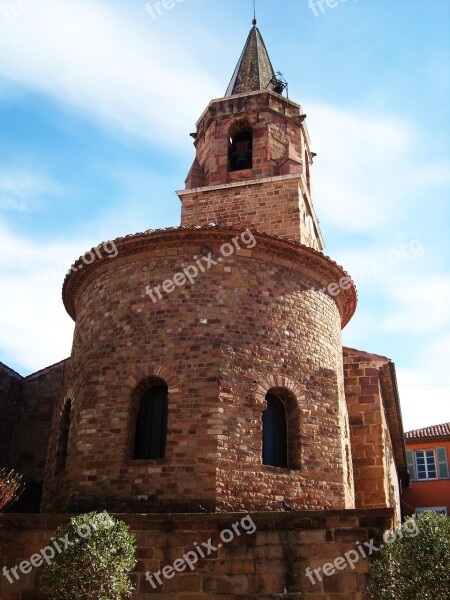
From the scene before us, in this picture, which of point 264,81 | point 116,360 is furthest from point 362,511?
point 264,81

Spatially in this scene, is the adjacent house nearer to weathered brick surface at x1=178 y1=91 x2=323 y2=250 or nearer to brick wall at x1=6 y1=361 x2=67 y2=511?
weathered brick surface at x1=178 y1=91 x2=323 y2=250

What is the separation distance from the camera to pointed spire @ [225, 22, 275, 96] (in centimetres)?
1933

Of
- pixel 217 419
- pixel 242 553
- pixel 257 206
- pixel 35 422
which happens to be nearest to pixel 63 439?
pixel 217 419

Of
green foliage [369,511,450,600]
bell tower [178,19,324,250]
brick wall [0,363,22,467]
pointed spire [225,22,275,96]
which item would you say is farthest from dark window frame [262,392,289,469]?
pointed spire [225,22,275,96]

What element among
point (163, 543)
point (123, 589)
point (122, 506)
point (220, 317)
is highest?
point (220, 317)

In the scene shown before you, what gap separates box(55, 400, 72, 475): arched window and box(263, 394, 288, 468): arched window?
3914 mm

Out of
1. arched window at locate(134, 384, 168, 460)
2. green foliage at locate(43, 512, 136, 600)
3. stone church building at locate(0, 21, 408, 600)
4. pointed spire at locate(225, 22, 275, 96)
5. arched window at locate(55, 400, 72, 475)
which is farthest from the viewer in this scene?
pointed spire at locate(225, 22, 275, 96)

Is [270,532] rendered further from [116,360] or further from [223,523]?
[116,360]

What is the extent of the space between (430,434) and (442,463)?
1.34 meters

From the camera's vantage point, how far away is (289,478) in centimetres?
1059

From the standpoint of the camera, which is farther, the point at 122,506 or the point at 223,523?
the point at 122,506

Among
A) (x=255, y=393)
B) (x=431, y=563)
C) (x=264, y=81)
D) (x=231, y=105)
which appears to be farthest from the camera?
(x=264, y=81)

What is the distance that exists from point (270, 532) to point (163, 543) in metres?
1.60

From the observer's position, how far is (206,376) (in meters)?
10.7
